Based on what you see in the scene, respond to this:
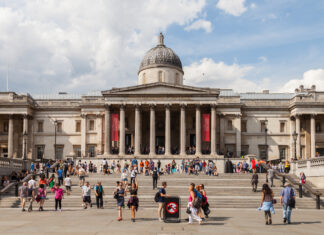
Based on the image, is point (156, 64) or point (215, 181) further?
point (156, 64)

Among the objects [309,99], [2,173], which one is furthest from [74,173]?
[309,99]

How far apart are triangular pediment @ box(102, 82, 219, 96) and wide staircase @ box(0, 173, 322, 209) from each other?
15.5m

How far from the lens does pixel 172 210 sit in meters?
16.9

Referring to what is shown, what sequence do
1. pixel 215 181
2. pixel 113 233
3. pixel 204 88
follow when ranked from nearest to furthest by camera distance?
pixel 113 233
pixel 215 181
pixel 204 88

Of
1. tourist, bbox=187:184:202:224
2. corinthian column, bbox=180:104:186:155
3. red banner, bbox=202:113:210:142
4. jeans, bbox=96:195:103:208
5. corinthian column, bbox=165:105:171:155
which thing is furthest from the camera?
red banner, bbox=202:113:210:142

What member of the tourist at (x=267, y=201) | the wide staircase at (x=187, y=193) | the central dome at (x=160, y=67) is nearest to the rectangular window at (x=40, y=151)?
the central dome at (x=160, y=67)

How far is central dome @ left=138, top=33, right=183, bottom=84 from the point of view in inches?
2285

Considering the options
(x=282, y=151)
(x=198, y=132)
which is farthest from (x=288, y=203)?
(x=282, y=151)

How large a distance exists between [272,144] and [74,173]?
31.2 meters

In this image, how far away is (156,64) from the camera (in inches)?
2295

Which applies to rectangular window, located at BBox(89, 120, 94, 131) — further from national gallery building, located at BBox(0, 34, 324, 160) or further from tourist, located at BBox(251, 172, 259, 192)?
tourist, located at BBox(251, 172, 259, 192)

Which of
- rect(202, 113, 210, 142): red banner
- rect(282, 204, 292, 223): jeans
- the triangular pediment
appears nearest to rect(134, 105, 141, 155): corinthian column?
the triangular pediment

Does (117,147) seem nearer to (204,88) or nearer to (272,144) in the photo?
(204,88)

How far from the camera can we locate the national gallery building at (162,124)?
55.0 meters
